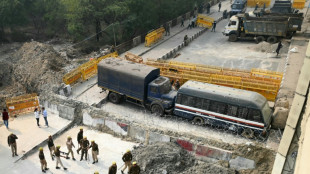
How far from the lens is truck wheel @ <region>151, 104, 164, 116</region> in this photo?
711 inches

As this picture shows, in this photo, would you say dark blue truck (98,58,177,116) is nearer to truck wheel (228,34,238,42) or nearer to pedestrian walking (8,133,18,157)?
pedestrian walking (8,133,18,157)

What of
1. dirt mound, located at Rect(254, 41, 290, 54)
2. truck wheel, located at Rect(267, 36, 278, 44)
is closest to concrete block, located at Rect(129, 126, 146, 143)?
dirt mound, located at Rect(254, 41, 290, 54)

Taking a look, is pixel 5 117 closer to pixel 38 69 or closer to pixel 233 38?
pixel 38 69

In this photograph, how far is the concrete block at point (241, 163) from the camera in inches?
529

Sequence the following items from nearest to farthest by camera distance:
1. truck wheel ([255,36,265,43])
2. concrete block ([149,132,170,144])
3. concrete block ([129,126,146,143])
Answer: concrete block ([149,132,170,144])
concrete block ([129,126,146,143])
truck wheel ([255,36,265,43])

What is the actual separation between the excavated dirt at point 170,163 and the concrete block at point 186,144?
2.47 feet

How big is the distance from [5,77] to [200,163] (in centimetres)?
2035

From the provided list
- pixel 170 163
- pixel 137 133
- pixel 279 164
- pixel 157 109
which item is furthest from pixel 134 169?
pixel 157 109

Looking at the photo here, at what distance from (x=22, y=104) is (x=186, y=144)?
11103mm

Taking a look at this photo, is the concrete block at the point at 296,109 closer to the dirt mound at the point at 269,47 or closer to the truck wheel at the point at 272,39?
the dirt mound at the point at 269,47

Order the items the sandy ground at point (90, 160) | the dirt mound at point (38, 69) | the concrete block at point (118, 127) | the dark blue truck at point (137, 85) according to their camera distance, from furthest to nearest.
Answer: the dirt mound at point (38, 69), the dark blue truck at point (137, 85), the concrete block at point (118, 127), the sandy ground at point (90, 160)

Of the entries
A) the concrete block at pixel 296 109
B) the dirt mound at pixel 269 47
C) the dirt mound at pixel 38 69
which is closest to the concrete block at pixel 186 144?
the concrete block at pixel 296 109

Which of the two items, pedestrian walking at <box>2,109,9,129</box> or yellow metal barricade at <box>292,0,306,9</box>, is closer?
pedestrian walking at <box>2,109,9,129</box>

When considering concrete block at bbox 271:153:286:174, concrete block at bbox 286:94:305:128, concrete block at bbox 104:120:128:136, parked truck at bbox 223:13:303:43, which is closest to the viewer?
concrete block at bbox 286:94:305:128
